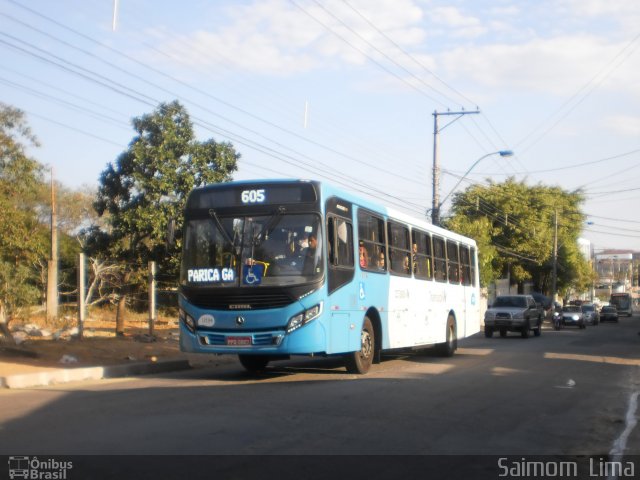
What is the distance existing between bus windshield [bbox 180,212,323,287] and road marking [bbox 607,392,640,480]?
501 centimetres

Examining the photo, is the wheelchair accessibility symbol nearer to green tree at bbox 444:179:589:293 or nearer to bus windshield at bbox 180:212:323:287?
bus windshield at bbox 180:212:323:287

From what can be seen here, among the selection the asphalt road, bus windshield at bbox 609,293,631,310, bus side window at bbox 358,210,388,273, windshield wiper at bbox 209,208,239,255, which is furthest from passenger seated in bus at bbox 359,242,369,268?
bus windshield at bbox 609,293,631,310

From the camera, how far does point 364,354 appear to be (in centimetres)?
1420

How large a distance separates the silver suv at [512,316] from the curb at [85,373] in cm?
1976

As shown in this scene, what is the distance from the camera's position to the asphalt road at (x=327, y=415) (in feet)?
24.6

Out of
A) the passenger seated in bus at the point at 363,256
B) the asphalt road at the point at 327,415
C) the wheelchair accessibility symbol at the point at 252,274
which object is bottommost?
the asphalt road at the point at 327,415

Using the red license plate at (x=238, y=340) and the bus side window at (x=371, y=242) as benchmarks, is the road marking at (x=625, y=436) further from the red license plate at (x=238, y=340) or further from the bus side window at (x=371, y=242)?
the red license plate at (x=238, y=340)

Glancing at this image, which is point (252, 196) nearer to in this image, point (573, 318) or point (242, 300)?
point (242, 300)

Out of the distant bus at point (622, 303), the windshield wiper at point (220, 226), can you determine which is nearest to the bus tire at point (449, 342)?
the windshield wiper at point (220, 226)

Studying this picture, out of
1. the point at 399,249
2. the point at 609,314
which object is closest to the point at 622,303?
the point at 609,314

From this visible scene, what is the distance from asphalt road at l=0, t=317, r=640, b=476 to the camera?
24.6 feet

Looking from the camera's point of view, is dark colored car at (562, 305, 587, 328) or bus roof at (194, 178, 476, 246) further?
dark colored car at (562, 305, 587, 328)
